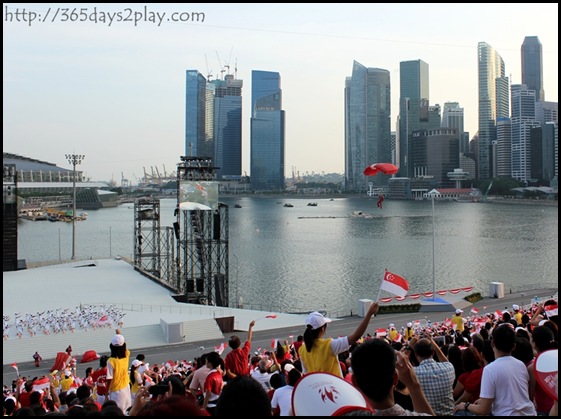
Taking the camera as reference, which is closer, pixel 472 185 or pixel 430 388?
pixel 430 388

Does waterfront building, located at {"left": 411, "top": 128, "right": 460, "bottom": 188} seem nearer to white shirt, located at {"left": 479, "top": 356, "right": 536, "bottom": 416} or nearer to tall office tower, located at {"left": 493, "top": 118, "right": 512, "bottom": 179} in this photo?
tall office tower, located at {"left": 493, "top": 118, "right": 512, "bottom": 179}

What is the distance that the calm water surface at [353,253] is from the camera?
34031 mm

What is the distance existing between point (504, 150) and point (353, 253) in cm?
11830

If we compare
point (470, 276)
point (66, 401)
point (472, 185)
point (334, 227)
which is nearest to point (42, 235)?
point (334, 227)

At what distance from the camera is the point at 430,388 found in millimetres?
3270

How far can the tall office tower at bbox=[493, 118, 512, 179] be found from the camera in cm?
15034

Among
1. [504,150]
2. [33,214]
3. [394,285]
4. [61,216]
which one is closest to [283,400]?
[394,285]

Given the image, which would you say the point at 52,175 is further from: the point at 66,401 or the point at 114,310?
the point at 66,401

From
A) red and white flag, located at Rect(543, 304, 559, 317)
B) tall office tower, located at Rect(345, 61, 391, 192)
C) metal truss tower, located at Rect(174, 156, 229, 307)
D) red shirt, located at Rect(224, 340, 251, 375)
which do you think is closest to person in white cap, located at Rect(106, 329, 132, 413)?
red shirt, located at Rect(224, 340, 251, 375)

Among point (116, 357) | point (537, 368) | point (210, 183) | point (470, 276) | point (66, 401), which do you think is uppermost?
point (210, 183)

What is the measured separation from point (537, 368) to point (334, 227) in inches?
3085

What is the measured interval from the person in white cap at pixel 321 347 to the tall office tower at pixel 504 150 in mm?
156396

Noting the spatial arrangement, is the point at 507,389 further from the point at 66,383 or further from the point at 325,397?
the point at 66,383

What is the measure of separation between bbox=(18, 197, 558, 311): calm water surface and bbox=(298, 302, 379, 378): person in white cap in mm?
24709
